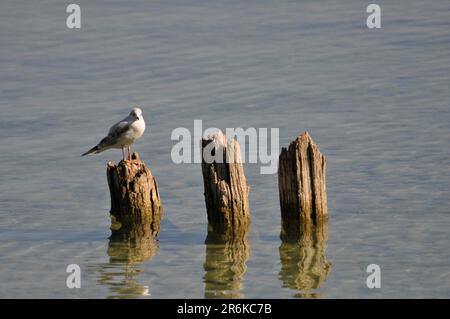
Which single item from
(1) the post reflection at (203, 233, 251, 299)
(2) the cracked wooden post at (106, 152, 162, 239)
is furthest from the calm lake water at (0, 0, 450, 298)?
(2) the cracked wooden post at (106, 152, 162, 239)

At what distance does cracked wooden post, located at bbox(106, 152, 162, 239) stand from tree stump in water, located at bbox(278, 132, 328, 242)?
216 cm

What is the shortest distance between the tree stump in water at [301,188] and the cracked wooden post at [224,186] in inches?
25.3

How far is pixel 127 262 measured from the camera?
619 inches

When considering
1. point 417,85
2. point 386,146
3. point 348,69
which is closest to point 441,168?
point 386,146

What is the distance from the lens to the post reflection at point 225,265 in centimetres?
1447

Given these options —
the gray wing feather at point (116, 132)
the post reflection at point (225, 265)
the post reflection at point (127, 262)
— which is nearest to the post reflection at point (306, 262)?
the post reflection at point (225, 265)

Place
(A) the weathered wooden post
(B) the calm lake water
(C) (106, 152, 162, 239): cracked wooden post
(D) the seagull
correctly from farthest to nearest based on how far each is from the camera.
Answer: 1. (D) the seagull
2. (C) (106, 152, 162, 239): cracked wooden post
3. (B) the calm lake water
4. (A) the weathered wooden post

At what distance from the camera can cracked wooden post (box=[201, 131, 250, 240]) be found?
15359 mm

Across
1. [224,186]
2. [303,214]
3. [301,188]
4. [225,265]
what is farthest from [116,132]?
[303,214]

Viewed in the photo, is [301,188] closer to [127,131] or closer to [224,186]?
[224,186]

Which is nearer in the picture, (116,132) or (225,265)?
(225,265)

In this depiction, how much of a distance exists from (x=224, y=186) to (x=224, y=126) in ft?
24.8

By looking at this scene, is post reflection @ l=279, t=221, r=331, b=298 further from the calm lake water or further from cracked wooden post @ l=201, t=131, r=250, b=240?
cracked wooden post @ l=201, t=131, r=250, b=240
